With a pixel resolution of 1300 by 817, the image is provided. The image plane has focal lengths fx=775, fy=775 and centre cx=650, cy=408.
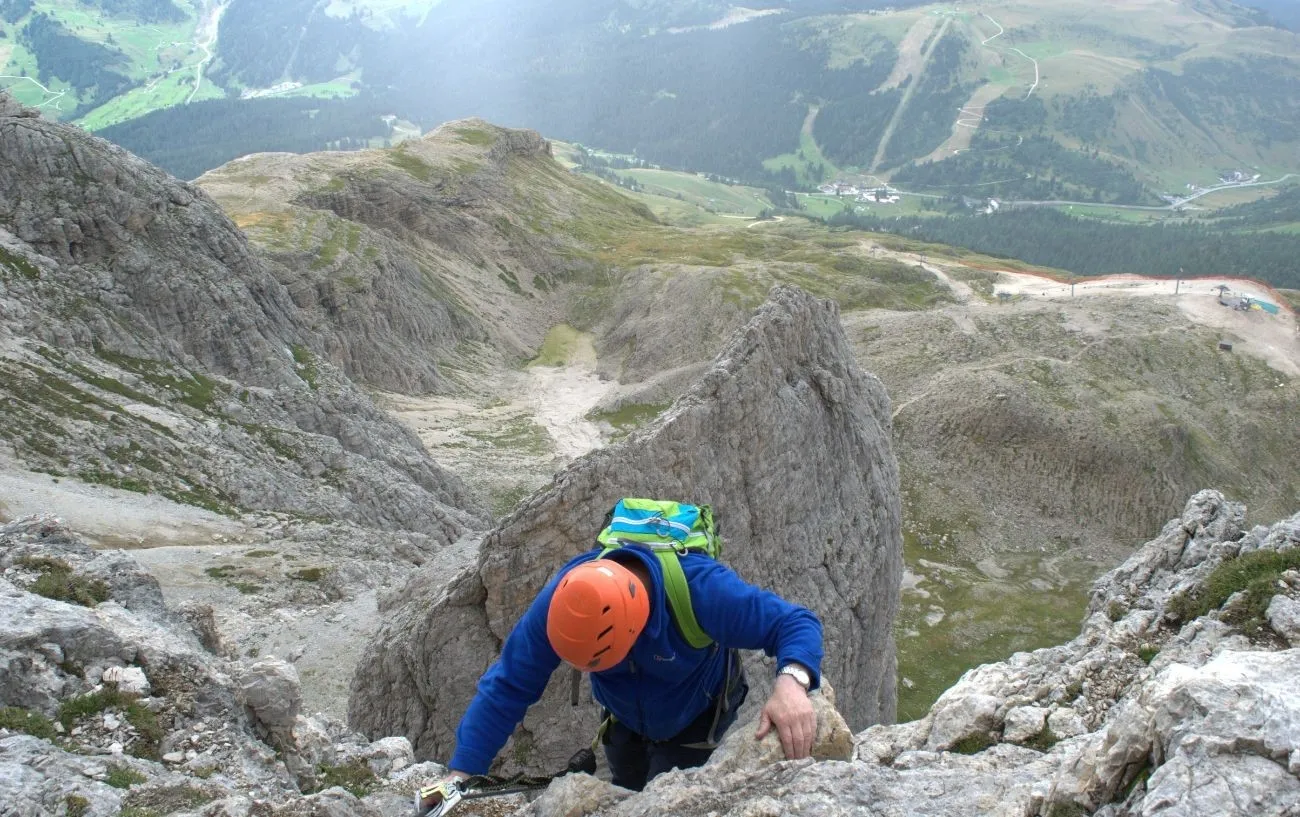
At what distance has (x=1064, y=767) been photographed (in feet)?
23.3

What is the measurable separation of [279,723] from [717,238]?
13578cm

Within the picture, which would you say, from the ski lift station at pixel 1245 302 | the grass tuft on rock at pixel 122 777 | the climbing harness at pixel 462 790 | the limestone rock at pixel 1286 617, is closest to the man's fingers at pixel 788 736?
the climbing harness at pixel 462 790

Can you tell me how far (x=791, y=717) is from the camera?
7.82 metres

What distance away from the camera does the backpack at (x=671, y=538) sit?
312 inches

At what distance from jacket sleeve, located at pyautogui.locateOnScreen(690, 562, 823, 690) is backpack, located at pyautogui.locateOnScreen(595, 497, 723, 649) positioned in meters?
0.15

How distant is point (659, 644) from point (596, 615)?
1.33 metres

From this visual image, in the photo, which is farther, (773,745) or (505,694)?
(773,745)

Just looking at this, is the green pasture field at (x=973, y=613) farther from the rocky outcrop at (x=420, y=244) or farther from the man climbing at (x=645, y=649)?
the rocky outcrop at (x=420, y=244)

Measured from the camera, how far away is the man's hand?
7.69 meters

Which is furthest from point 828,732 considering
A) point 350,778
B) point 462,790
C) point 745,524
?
point 745,524

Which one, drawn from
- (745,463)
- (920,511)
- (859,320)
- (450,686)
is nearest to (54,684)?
(450,686)

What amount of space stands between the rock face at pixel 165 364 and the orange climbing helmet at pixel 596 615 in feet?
112

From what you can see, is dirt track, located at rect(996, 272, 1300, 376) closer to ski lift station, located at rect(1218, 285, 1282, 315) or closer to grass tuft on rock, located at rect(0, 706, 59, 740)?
ski lift station, located at rect(1218, 285, 1282, 315)

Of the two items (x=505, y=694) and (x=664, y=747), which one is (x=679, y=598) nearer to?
(x=505, y=694)
